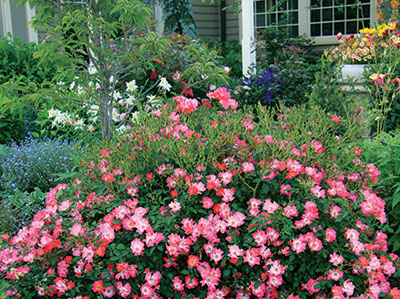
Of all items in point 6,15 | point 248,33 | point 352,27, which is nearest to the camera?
point 248,33

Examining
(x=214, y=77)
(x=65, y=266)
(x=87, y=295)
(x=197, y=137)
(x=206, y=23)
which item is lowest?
(x=87, y=295)

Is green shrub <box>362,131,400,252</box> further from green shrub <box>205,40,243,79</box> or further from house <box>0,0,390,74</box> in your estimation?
green shrub <box>205,40,243,79</box>

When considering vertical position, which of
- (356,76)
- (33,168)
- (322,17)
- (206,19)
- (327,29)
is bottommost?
(33,168)

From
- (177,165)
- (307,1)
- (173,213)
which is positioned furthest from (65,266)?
(307,1)

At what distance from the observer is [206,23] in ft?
36.8

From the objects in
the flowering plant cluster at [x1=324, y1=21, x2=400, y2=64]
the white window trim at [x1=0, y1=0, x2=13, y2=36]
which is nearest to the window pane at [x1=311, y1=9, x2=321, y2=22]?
the flowering plant cluster at [x1=324, y1=21, x2=400, y2=64]

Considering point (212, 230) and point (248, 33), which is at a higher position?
point (248, 33)

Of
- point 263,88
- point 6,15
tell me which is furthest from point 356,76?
point 6,15

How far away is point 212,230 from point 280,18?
30.7 feet

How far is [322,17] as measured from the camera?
10180 mm

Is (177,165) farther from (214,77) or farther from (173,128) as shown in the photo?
(214,77)

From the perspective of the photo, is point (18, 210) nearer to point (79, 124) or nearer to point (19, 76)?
point (79, 124)

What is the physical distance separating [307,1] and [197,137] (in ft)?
27.4

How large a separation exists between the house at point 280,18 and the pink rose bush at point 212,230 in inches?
259
